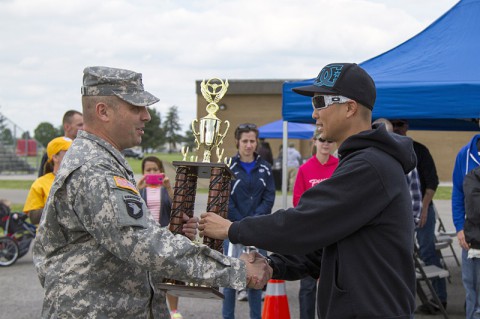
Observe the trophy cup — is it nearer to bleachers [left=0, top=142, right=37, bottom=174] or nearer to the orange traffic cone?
the orange traffic cone

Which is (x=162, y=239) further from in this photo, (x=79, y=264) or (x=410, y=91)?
(x=410, y=91)

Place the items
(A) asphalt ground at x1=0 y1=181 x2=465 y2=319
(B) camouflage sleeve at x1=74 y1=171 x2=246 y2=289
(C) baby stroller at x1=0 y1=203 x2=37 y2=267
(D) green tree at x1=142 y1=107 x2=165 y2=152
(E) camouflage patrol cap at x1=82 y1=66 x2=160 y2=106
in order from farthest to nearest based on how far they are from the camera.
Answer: (D) green tree at x1=142 y1=107 x2=165 y2=152, (C) baby stroller at x1=0 y1=203 x2=37 y2=267, (A) asphalt ground at x1=0 y1=181 x2=465 y2=319, (E) camouflage patrol cap at x1=82 y1=66 x2=160 y2=106, (B) camouflage sleeve at x1=74 y1=171 x2=246 y2=289

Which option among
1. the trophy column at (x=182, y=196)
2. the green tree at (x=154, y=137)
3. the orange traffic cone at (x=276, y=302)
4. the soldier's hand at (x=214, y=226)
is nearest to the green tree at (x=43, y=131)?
the green tree at (x=154, y=137)

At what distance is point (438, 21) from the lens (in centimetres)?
761

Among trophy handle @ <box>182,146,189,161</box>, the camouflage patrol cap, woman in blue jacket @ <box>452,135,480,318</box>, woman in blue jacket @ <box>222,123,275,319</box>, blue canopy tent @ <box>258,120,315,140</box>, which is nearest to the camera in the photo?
the camouflage patrol cap

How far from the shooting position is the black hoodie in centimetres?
283

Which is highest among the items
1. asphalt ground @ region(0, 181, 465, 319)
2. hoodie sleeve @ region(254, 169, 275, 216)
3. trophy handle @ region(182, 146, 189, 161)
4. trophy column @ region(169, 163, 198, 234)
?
trophy handle @ region(182, 146, 189, 161)

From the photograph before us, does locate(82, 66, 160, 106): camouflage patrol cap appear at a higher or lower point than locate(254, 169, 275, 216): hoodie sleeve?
higher

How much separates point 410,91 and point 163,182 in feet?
8.71

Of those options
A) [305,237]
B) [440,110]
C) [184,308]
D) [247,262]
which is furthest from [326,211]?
[184,308]

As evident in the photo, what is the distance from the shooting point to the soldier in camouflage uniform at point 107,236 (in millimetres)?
2770

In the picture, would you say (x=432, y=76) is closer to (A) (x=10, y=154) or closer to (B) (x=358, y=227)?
(B) (x=358, y=227)

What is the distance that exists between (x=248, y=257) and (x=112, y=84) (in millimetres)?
1181

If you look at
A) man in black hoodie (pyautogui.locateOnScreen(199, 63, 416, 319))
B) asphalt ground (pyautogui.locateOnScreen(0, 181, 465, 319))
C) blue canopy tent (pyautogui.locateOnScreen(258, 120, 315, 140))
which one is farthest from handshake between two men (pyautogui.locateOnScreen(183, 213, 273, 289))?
blue canopy tent (pyautogui.locateOnScreen(258, 120, 315, 140))
